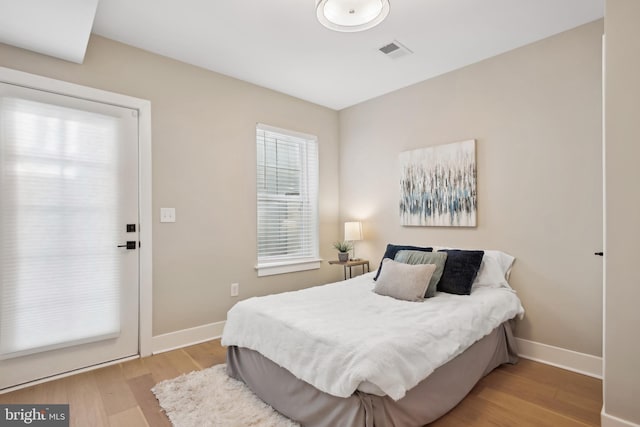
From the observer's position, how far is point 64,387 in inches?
89.5

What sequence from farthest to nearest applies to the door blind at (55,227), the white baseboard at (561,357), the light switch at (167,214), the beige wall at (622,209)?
the light switch at (167,214)
the white baseboard at (561,357)
the door blind at (55,227)
the beige wall at (622,209)

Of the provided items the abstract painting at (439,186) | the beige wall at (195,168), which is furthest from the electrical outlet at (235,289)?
the abstract painting at (439,186)

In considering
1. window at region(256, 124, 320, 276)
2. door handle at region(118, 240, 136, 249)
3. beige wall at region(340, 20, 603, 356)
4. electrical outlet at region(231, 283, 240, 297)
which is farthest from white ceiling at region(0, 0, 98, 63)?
beige wall at region(340, 20, 603, 356)

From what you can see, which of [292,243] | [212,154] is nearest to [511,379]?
[292,243]

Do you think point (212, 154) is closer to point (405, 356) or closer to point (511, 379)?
point (405, 356)

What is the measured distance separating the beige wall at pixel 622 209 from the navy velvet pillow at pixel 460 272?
97cm

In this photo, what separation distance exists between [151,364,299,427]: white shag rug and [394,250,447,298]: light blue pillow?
1.45m

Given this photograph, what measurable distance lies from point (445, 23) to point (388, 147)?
151cm

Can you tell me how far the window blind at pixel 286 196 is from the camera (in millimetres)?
3680

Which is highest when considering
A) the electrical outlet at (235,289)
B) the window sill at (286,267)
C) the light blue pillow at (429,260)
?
the light blue pillow at (429,260)

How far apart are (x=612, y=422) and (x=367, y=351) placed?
1.39 metres

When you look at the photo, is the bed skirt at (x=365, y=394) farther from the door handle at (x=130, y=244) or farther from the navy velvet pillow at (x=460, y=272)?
the door handle at (x=130, y=244)

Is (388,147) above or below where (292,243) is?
above
